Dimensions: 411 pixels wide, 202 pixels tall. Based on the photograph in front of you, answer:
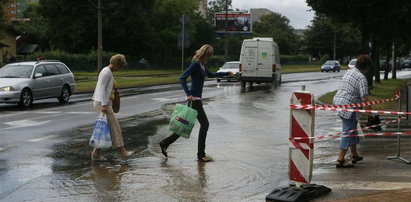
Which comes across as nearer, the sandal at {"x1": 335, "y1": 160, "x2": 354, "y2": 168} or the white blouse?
the sandal at {"x1": 335, "y1": 160, "x2": 354, "y2": 168}

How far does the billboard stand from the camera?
90.6 m

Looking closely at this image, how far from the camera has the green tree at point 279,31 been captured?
10788 cm

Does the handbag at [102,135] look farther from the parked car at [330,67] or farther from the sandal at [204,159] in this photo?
the parked car at [330,67]

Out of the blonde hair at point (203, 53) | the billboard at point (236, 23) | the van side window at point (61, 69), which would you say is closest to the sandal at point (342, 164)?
the blonde hair at point (203, 53)

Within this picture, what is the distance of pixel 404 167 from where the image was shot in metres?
9.05

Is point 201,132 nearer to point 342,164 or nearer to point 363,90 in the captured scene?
point 342,164

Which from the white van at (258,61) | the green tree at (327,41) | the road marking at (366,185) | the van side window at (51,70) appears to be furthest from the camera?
the green tree at (327,41)

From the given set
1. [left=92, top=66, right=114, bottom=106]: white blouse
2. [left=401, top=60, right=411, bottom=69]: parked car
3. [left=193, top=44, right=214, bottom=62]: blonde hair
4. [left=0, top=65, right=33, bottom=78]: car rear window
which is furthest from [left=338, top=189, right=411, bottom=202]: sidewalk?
[left=401, top=60, right=411, bottom=69]: parked car

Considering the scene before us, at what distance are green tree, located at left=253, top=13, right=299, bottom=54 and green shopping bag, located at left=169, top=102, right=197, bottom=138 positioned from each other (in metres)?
97.3

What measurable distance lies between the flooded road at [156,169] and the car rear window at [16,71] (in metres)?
7.84

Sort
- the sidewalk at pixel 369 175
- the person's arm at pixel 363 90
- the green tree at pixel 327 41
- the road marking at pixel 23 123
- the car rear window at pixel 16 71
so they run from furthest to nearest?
the green tree at pixel 327 41
the car rear window at pixel 16 71
the road marking at pixel 23 123
the person's arm at pixel 363 90
the sidewalk at pixel 369 175

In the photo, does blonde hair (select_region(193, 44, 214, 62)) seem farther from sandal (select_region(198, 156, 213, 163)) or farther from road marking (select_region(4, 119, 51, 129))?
road marking (select_region(4, 119, 51, 129))

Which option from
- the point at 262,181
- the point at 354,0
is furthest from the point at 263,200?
the point at 354,0

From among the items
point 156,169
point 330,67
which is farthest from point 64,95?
point 330,67
